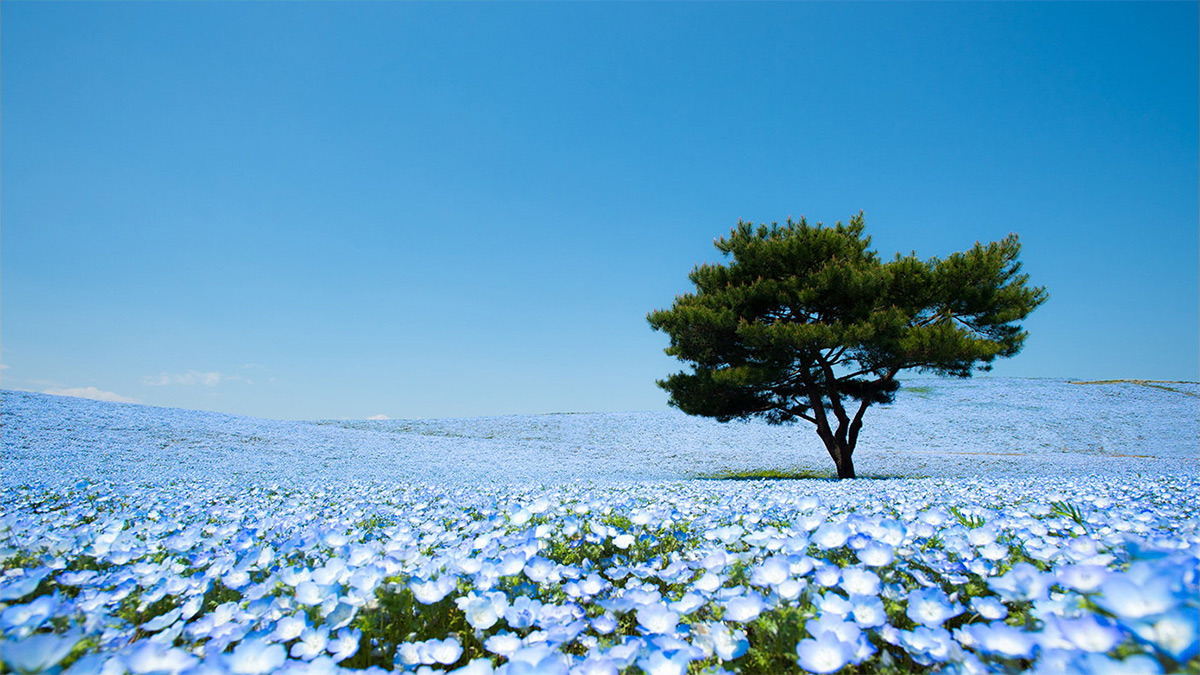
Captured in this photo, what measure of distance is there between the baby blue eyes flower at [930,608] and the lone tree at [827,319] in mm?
10208

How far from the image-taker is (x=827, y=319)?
12844 millimetres

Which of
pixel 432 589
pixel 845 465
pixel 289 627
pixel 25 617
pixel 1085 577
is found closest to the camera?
pixel 1085 577

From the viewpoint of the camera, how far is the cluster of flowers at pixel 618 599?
1244 mm

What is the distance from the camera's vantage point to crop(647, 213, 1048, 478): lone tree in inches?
452

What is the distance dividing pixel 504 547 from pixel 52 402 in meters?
22.3

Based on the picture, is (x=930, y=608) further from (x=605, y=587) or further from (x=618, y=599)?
(x=605, y=587)

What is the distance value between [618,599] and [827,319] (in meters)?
12.2

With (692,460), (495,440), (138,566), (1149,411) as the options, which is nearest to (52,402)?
(495,440)

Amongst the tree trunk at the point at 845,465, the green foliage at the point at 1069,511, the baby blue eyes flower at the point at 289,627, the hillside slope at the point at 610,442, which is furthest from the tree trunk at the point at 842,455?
the baby blue eyes flower at the point at 289,627

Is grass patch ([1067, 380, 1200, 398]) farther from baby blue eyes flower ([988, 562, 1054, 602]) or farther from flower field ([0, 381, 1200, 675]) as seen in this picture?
baby blue eyes flower ([988, 562, 1054, 602])

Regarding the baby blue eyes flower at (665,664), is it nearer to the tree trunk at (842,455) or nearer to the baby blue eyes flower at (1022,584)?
the baby blue eyes flower at (1022,584)

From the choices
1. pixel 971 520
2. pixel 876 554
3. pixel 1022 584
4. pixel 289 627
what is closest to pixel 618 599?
pixel 876 554

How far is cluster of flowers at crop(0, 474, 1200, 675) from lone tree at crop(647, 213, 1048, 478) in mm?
8666


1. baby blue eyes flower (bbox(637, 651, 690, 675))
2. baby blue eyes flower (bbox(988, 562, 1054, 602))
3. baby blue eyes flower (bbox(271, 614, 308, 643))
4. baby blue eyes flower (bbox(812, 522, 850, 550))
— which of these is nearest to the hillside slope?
baby blue eyes flower (bbox(271, 614, 308, 643))
